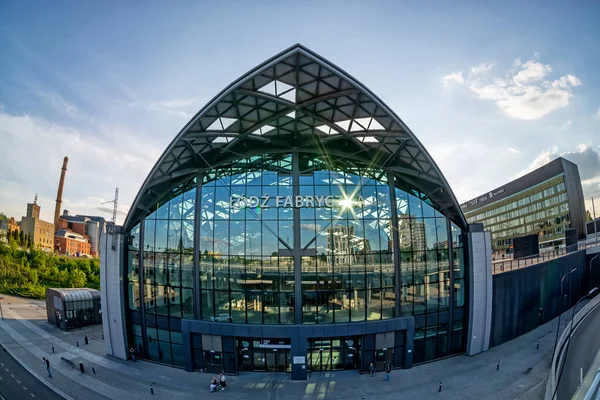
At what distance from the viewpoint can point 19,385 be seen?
2462 centimetres

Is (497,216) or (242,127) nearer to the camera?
(242,127)

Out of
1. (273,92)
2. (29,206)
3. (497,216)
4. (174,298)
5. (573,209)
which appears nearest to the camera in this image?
(273,92)

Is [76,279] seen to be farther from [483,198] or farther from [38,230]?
[483,198]

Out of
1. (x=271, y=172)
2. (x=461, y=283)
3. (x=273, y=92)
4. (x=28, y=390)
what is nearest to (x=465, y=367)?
(x=461, y=283)

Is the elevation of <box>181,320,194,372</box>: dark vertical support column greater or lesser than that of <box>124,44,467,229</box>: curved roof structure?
lesser

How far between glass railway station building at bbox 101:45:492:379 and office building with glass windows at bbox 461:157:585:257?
4658 cm

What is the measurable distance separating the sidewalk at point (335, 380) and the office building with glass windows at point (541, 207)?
4303 cm

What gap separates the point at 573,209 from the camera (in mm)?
72938

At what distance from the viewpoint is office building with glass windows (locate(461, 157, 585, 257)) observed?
73562 mm

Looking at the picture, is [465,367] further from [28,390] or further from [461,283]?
[28,390]

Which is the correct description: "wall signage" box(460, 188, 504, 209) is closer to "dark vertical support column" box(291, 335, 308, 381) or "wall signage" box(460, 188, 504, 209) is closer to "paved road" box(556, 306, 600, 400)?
"paved road" box(556, 306, 600, 400)

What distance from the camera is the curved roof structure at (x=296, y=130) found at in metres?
21.3

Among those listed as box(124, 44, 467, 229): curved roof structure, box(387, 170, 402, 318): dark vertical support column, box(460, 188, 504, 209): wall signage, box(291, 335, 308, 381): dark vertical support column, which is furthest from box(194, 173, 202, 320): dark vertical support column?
box(460, 188, 504, 209): wall signage

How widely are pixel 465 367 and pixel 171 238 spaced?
95.2 feet
